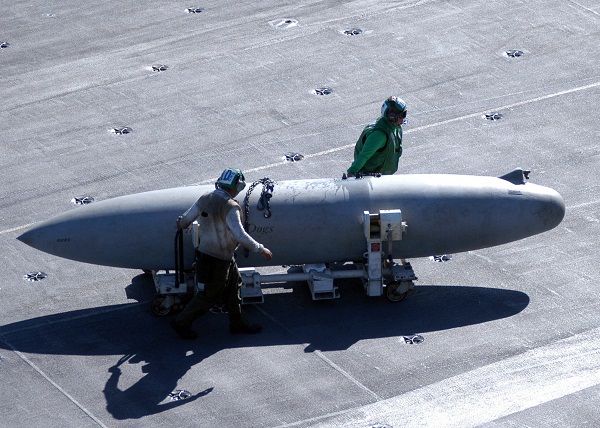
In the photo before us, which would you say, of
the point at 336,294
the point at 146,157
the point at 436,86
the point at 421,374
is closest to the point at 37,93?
the point at 146,157

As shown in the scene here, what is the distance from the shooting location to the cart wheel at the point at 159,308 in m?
15.0

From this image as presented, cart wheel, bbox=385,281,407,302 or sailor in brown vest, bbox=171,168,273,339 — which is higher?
sailor in brown vest, bbox=171,168,273,339

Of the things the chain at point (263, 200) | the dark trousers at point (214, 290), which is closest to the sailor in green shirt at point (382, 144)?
the chain at point (263, 200)

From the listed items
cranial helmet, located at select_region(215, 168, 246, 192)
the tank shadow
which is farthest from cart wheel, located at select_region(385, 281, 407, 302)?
cranial helmet, located at select_region(215, 168, 246, 192)

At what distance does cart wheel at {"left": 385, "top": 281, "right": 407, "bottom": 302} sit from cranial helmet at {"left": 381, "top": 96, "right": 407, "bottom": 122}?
181 cm

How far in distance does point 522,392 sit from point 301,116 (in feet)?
22.0

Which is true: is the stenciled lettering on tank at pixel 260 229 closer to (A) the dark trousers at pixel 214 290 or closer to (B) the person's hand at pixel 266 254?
(A) the dark trousers at pixel 214 290

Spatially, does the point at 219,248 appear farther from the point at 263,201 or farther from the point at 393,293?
the point at 393,293

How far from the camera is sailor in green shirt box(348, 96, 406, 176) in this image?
15.7 m

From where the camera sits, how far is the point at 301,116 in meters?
19.4

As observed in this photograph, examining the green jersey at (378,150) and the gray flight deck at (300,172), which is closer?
the gray flight deck at (300,172)

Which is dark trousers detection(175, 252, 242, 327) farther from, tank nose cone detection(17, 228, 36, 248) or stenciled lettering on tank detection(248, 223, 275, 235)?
tank nose cone detection(17, 228, 36, 248)

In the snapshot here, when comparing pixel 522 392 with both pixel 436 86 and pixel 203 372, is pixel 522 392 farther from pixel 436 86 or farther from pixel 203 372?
pixel 436 86

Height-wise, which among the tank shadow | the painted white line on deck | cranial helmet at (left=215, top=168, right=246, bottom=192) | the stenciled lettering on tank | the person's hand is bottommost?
→ the tank shadow
